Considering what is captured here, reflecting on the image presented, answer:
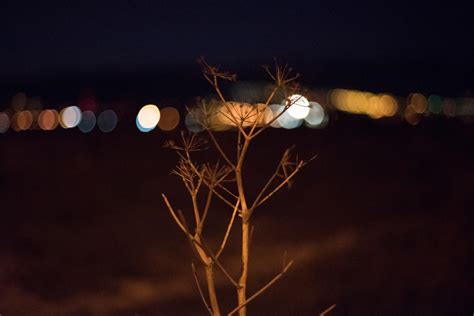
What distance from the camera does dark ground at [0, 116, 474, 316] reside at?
12000 millimetres

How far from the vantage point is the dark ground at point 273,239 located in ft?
39.4

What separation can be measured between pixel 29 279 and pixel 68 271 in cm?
98

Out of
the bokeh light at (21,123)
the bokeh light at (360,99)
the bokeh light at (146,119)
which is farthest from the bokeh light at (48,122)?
the bokeh light at (360,99)

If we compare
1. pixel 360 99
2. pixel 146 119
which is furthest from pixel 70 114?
pixel 360 99

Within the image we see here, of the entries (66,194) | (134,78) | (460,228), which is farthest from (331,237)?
(134,78)

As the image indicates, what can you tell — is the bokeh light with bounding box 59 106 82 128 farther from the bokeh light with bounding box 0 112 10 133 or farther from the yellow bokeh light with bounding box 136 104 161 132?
the yellow bokeh light with bounding box 136 104 161 132

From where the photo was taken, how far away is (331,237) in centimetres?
1686

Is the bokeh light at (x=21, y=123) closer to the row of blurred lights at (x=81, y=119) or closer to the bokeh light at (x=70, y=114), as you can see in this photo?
the row of blurred lights at (x=81, y=119)

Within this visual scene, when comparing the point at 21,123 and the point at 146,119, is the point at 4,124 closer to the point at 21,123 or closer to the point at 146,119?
the point at 21,123

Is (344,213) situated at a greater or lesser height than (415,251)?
greater

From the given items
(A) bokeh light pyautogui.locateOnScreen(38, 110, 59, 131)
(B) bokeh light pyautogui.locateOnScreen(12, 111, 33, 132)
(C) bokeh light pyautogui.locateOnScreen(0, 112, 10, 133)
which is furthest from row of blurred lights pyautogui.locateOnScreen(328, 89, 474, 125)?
(C) bokeh light pyautogui.locateOnScreen(0, 112, 10, 133)

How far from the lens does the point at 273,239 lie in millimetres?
16719

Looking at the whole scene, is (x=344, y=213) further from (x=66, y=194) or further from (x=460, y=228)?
(x=66, y=194)

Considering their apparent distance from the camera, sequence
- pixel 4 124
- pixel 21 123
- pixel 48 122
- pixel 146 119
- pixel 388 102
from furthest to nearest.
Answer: pixel 388 102, pixel 48 122, pixel 21 123, pixel 4 124, pixel 146 119
